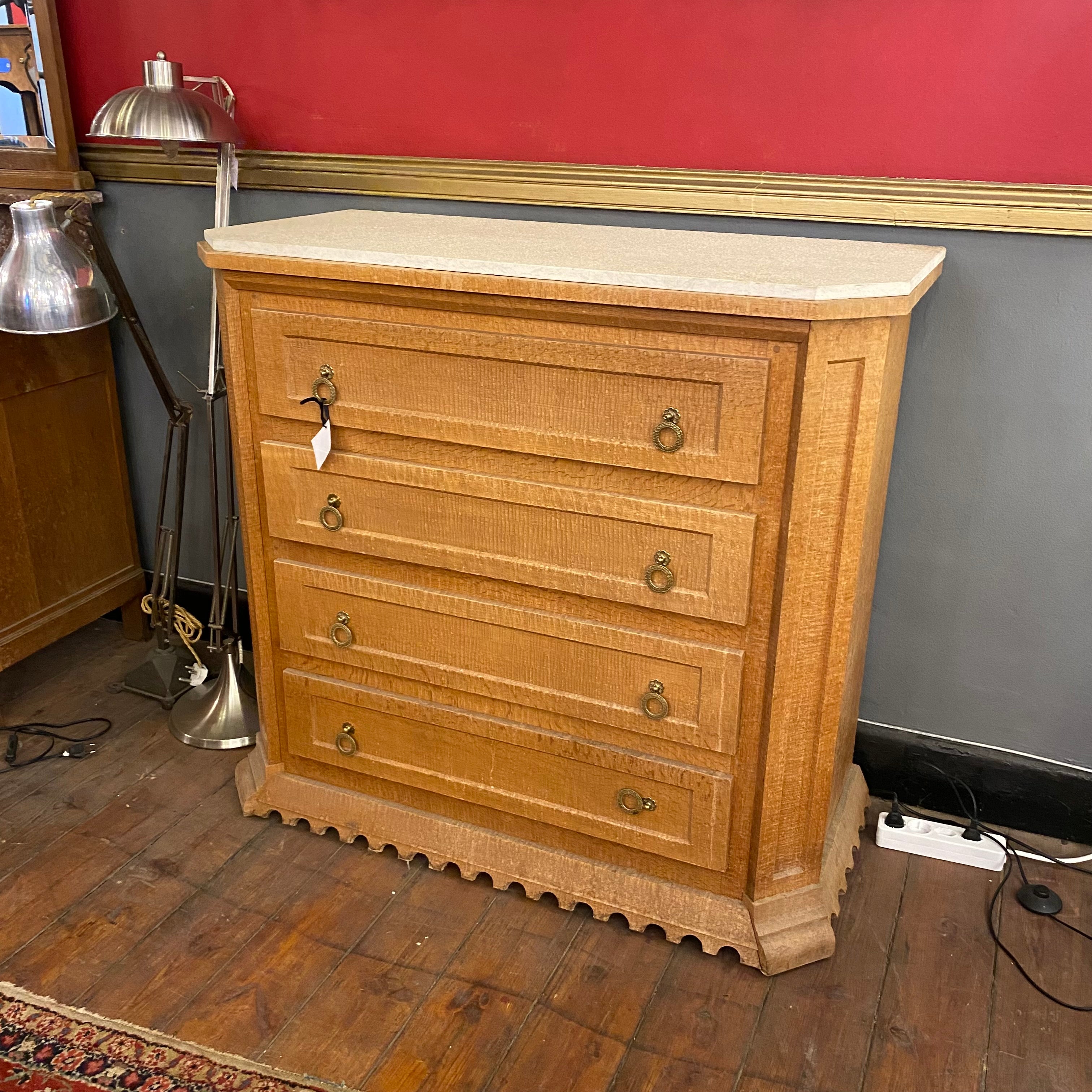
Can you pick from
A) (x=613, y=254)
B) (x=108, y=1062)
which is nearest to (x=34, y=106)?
(x=613, y=254)

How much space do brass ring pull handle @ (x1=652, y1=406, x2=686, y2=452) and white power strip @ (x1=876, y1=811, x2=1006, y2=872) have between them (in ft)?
3.09

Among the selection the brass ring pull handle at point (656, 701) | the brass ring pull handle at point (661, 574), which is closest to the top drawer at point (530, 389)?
the brass ring pull handle at point (661, 574)

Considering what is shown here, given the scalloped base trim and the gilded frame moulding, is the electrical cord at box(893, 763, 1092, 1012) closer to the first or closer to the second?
the scalloped base trim

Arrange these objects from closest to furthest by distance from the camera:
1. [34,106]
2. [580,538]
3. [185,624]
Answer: [580,538] → [34,106] → [185,624]

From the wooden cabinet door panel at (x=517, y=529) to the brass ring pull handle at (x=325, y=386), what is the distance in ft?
0.30

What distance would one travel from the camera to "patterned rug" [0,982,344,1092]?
1.51 m

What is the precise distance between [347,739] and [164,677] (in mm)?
738

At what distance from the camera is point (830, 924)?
179 cm

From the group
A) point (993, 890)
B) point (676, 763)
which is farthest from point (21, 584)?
point (993, 890)

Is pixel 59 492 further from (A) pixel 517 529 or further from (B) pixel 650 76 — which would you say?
(B) pixel 650 76

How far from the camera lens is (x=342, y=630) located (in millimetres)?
1870

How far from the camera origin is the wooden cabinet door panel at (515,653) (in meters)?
1.65

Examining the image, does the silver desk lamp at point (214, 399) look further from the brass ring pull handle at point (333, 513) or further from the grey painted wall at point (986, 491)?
the brass ring pull handle at point (333, 513)

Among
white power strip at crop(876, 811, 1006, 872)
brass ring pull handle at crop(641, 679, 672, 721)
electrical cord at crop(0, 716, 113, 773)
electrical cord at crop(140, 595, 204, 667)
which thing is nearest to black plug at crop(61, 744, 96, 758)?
electrical cord at crop(0, 716, 113, 773)
